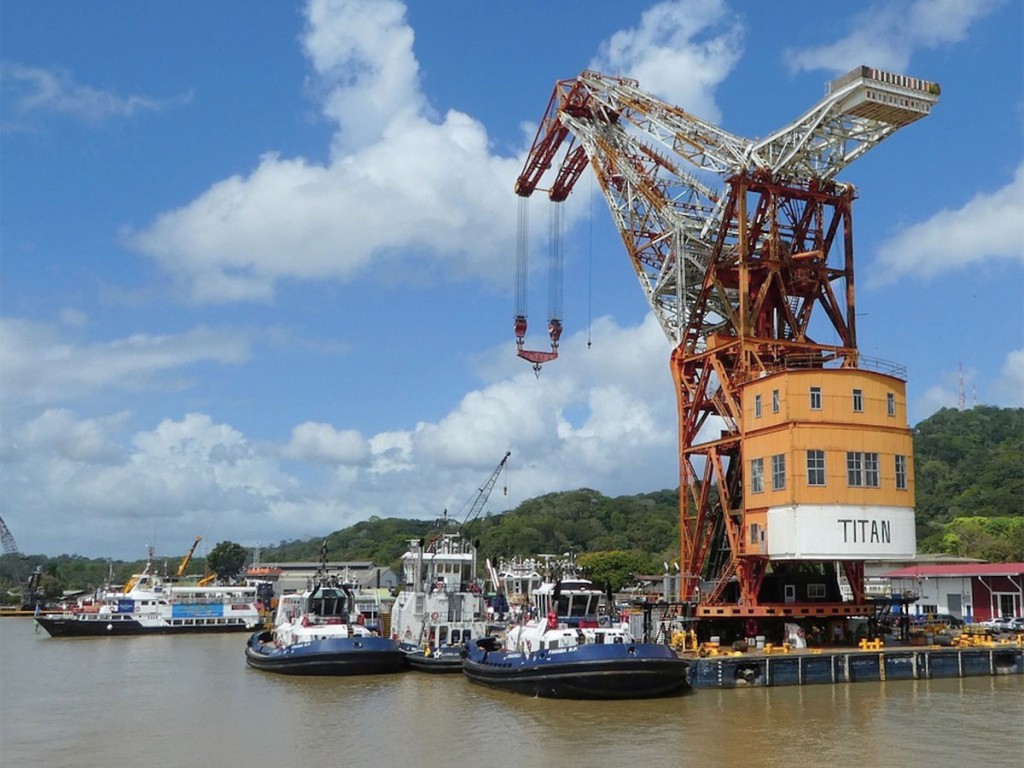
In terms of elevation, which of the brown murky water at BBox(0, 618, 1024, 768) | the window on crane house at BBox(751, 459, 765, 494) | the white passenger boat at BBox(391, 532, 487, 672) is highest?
the window on crane house at BBox(751, 459, 765, 494)

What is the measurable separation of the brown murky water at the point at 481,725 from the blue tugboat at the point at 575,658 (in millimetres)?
602

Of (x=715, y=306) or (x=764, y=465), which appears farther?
(x=715, y=306)

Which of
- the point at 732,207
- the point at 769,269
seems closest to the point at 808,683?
the point at 769,269

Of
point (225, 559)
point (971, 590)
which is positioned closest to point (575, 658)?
point (971, 590)

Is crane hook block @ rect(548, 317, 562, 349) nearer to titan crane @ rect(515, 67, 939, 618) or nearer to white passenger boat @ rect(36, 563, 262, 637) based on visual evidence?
titan crane @ rect(515, 67, 939, 618)

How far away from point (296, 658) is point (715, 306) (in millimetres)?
27456

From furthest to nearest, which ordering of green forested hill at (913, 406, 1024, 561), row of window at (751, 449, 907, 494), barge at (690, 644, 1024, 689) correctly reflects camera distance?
1. green forested hill at (913, 406, 1024, 561)
2. row of window at (751, 449, 907, 494)
3. barge at (690, 644, 1024, 689)

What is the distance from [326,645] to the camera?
4512 cm

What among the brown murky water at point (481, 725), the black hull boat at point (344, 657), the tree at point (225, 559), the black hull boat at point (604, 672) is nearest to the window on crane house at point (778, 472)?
the brown murky water at point (481, 725)

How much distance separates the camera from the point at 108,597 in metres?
86.9

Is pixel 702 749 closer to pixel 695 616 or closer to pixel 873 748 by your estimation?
pixel 873 748

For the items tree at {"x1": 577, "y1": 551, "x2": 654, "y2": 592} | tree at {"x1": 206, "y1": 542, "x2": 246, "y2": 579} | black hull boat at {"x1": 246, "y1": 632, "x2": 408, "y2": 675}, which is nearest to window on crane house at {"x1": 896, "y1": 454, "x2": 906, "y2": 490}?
black hull boat at {"x1": 246, "y1": 632, "x2": 408, "y2": 675}

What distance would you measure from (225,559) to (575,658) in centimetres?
12858

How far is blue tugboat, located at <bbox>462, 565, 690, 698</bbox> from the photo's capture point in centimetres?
3603
